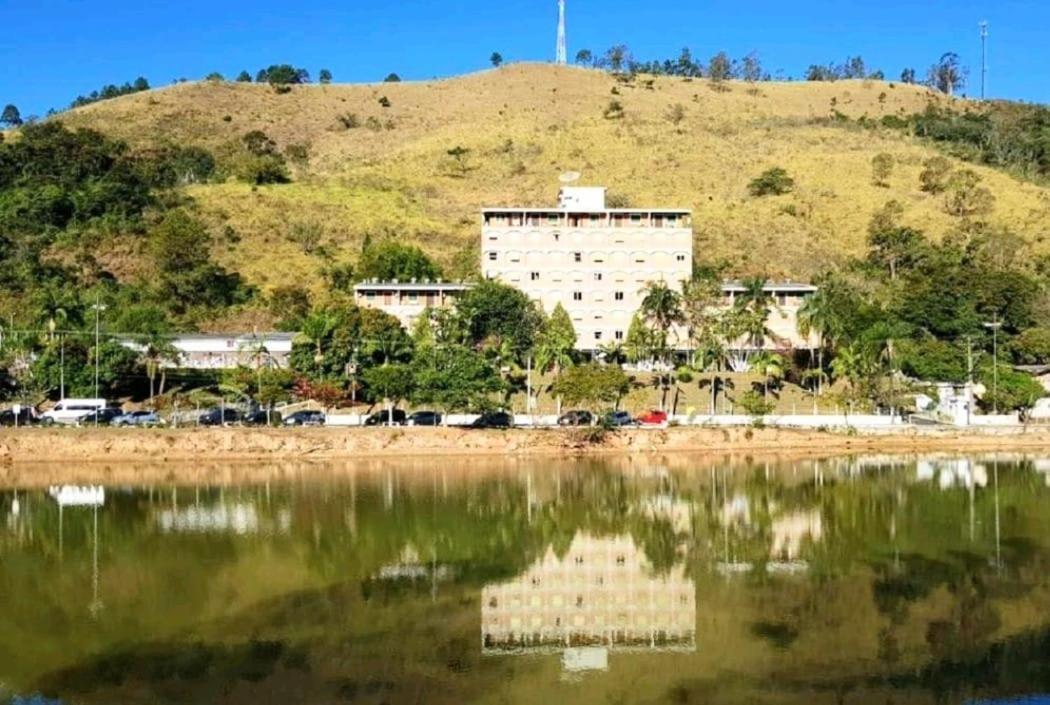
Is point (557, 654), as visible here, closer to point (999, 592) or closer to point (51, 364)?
point (999, 592)

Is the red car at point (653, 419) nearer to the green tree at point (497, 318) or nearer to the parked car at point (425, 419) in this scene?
the green tree at point (497, 318)

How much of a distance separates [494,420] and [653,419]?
34.8 feet

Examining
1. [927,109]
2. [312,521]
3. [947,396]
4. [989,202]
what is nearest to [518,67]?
[927,109]

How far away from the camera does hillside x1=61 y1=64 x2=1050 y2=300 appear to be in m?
122

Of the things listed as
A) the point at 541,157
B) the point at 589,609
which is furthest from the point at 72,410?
the point at 541,157

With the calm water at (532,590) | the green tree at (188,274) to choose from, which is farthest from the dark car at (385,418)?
the green tree at (188,274)

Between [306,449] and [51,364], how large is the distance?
63.7 feet

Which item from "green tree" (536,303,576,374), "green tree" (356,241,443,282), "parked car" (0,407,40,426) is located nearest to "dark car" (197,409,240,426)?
"parked car" (0,407,40,426)

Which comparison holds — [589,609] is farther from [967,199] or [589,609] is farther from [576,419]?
[967,199]

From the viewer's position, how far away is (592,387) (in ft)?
235

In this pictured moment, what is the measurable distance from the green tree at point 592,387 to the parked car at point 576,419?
1.58 ft

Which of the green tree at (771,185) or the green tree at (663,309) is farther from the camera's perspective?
the green tree at (771,185)

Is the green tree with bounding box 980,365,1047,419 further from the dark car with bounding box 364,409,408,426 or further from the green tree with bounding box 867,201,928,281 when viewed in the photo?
the dark car with bounding box 364,409,408,426

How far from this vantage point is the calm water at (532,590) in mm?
27516
